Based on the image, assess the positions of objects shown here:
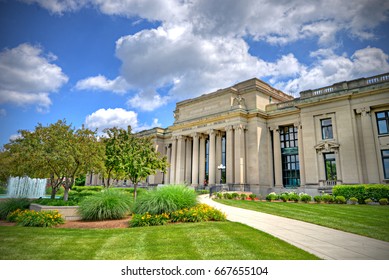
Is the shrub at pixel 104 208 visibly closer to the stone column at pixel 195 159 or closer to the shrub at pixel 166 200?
the shrub at pixel 166 200

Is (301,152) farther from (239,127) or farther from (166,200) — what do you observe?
(166,200)

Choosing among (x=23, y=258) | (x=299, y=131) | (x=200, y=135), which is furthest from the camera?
(x=200, y=135)

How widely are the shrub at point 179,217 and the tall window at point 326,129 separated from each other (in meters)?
23.8

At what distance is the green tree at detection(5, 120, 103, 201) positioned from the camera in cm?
1777

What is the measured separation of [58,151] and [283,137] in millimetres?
30776

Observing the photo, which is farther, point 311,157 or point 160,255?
point 311,157

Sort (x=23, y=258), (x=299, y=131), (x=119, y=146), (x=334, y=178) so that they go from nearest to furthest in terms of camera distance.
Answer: (x=23, y=258) < (x=119, y=146) < (x=334, y=178) < (x=299, y=131)

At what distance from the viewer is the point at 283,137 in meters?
37.8

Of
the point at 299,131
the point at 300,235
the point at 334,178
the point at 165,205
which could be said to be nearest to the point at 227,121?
the point at 299,131

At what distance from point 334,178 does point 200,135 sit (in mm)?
21365

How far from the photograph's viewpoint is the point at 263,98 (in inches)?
1535

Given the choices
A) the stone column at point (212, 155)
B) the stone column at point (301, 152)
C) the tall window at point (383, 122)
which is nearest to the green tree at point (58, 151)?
the stone column at point (212, 155)

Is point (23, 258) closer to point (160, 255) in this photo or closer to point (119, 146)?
point (160, 255)

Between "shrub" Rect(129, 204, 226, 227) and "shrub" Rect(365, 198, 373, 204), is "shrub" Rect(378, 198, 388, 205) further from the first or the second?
"shrub" Rect(129, 204, 226, 227)
